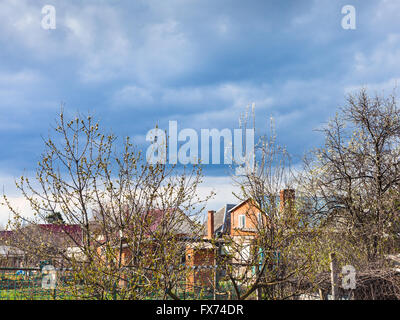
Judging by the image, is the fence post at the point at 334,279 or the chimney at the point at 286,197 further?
the fence post at the point at 334,279

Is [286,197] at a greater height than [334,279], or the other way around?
[286,197]

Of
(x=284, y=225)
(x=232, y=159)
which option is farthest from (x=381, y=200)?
(x=284, y=225)

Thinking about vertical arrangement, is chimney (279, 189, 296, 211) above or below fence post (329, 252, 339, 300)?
above

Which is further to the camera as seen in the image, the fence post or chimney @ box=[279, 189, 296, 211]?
the fence post

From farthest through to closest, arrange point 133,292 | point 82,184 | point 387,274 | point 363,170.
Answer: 1. point 363,170
2. point 387,274
3. point 82,184
4. point 133,292

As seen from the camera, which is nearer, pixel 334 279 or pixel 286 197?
pixel 334 279

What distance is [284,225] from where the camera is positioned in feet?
17.5

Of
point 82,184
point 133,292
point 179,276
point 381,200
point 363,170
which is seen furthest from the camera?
point 363,170

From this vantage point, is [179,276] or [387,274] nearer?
[179,276]

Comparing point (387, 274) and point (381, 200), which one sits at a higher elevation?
point (381, 200)

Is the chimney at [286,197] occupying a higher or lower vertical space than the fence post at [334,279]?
higher
